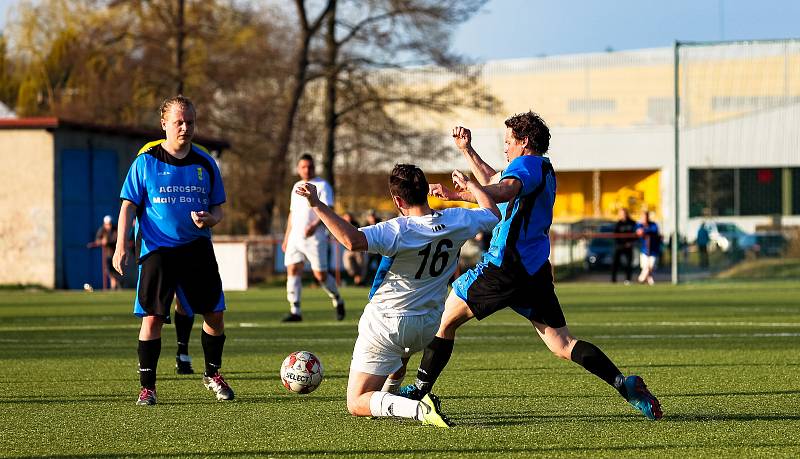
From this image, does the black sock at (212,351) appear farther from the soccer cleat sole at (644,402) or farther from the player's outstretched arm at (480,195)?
the soccer cleat sole at (644,402)

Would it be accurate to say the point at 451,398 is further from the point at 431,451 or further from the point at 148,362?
the point at 431,451

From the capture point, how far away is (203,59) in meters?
39.0

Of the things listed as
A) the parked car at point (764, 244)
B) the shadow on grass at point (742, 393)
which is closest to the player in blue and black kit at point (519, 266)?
the shadow on grass at point (742, 393)

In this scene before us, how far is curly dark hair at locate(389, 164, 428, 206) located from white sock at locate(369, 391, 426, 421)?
1.05 metres

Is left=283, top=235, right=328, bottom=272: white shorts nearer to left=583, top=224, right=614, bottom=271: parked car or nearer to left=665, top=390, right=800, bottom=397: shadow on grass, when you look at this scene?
left=665, top=390, right=800, bottom=397: shadow on grass

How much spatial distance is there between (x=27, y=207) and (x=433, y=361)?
2377cm

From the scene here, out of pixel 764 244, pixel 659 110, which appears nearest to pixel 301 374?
pixel 764 244

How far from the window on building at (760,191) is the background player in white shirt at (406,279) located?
2490 cm

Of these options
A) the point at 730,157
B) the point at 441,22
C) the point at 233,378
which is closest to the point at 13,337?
the point at 233,378

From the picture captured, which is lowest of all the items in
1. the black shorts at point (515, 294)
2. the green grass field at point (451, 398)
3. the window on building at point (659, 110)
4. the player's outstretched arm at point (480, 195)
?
the green grass field at point (451, 398)

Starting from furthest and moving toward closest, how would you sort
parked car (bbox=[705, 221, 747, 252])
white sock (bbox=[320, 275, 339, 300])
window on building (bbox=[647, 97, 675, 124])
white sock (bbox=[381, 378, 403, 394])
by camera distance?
window on building (bbox=[647, 97, 675, 124]) < parked car (bbox=[705, 221, 747, 252]) < white sock (bbox=[320, 275, 339, 300]) < white sock (bbox=[381, 378, 403, 394])

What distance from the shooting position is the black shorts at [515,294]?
24.2 ft

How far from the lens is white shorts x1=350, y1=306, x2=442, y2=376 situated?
6.92 meters

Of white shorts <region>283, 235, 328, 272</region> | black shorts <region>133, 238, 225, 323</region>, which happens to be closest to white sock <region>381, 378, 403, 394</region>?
black shorts <region>133, 238, 225, 323</region>
